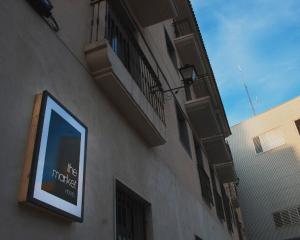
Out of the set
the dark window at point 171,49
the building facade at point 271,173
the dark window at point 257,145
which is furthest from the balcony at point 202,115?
the dark window at point 257,145

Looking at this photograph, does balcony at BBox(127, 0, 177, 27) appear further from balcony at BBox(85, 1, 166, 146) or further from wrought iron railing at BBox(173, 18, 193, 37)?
wrought iron railing at BBox(173, 18, 193, 37)

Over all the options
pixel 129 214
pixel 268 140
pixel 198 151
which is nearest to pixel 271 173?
pixel 268 140

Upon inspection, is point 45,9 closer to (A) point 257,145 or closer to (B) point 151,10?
(B) point 151,10

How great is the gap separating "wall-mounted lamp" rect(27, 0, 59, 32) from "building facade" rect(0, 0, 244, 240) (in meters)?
0.01

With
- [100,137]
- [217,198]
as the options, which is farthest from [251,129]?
[100,137]

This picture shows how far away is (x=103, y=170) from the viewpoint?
4.55 m

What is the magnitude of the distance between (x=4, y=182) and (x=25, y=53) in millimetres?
1315

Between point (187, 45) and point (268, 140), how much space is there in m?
14.7

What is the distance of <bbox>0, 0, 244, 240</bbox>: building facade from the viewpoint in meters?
→ 3.14

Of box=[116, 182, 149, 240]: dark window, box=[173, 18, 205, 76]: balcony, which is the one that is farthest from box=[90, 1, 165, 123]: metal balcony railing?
box=[173, 18, 205, 76]: balcony

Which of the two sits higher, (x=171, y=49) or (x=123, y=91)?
(x=171, y=49)

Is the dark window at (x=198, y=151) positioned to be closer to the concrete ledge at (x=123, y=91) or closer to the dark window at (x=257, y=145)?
the concrete ledge at (x=123, y=91)

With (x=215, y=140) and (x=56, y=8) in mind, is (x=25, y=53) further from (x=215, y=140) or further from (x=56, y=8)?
(x=215, y=140)

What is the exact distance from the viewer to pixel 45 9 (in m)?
3.96
